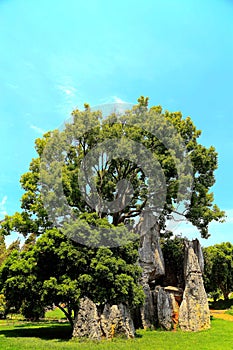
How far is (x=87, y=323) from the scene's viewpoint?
14.1 metres

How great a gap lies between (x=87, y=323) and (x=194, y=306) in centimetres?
641

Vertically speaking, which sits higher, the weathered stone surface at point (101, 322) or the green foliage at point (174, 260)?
the green foliage at point (174, 260)

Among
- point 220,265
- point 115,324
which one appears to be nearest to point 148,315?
point 115,324

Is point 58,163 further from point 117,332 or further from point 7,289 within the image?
point 117,332

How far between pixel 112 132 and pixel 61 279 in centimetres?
882

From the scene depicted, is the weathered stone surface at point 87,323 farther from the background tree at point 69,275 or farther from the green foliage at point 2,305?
the green foliage at point 2,305

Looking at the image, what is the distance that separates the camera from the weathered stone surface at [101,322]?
550 inches

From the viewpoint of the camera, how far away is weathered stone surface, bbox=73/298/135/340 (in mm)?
13977

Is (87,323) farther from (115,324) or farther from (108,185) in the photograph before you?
(108,185)

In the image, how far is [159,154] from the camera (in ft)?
65.2

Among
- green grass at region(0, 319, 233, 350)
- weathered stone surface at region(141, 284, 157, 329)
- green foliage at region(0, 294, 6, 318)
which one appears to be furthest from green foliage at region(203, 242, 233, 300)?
green foliage at region(0, 294, 6, 318)

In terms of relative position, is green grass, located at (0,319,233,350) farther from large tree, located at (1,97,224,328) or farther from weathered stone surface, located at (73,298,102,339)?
large tree, located at (1,97,224,328)

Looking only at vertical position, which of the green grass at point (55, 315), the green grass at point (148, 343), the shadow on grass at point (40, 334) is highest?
the green grass at point (55, 315)

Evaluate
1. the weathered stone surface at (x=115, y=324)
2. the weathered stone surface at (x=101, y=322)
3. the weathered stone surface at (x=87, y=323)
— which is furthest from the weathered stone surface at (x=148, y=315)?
the weathered stone surface at (x=87, y=323)
